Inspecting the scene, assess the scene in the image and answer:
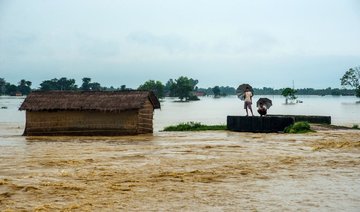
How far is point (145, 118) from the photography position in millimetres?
24547

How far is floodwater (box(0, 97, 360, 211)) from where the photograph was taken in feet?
27.1

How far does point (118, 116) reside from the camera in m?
23.7

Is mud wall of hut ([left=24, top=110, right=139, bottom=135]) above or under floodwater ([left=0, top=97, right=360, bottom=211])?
above

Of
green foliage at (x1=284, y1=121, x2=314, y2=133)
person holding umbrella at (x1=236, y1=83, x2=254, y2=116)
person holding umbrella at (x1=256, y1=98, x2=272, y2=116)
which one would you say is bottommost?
green foliage at (x1=284, y1=121, x2=314, y2=133)

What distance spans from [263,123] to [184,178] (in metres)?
13.6

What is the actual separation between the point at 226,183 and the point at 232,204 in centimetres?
190

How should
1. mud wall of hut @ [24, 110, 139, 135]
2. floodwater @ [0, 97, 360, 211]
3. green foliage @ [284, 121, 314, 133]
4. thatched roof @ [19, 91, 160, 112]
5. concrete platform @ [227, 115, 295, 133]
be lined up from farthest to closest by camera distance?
mud wall of hut @ [24, 110, 139, 135], thatched roof @ [19, 91, 160, 112], concrete platform @ [227, 115, 295, 133], green foliage @ [284, 121, 314, 133], floodwater @ [0, 97, 360, 211]

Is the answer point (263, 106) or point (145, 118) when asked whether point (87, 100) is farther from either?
point (263, 106)

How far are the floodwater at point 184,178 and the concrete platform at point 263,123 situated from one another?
5.68 m

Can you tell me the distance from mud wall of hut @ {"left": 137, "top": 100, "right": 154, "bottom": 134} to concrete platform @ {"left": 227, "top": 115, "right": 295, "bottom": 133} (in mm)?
4709

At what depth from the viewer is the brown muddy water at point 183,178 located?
8258 millimetres

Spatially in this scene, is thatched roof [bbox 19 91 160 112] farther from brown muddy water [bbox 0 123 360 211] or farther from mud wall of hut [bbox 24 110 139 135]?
brown muddy water [bbox 0 123 360 211]

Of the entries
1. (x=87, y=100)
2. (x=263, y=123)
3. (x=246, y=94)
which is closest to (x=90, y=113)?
(x=87, y=100)

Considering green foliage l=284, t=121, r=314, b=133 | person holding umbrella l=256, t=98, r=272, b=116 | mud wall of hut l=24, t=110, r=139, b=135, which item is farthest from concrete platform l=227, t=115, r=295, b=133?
mud wall of hut l=24, t=110, r=139, b=135
